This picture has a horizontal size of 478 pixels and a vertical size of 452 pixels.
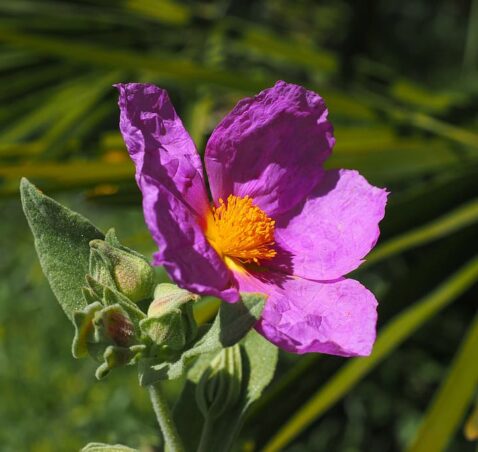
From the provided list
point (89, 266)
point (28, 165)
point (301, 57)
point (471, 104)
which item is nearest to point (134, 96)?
point (89, 266)

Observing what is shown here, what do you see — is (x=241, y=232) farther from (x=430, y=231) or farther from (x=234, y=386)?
(x=430, y=231)

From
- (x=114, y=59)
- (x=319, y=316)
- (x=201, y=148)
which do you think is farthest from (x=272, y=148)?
(x=114, y=59)

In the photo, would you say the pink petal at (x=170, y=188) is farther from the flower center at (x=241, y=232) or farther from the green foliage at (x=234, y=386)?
the green foliage at (x=234, y=386)

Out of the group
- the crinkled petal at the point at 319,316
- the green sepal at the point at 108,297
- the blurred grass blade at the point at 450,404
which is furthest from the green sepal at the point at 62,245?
the blurred grass blade at the point at 450,404

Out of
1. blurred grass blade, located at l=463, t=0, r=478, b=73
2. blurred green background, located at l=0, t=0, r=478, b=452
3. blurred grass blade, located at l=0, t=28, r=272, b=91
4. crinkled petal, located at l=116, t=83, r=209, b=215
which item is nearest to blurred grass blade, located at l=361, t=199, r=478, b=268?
blurred green background, located at l=0, t=0, r=478, b=452

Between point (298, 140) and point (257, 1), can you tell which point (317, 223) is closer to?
point (298, 140)

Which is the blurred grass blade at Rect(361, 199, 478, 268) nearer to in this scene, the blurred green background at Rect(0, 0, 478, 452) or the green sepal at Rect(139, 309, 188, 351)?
the blurred green background at Rect(0, 0, 478, 452)
